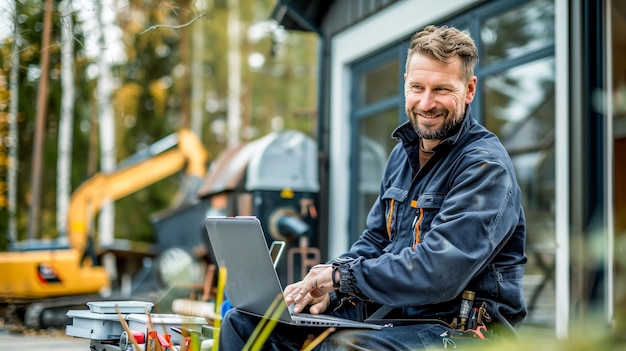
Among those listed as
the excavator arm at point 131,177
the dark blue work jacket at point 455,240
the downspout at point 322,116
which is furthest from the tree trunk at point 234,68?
the dark blue work jacket at point 455,240

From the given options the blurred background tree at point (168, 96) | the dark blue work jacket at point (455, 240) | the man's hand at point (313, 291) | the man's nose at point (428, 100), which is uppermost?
the blurred background tree at point (168, 96)

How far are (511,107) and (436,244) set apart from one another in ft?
23.5

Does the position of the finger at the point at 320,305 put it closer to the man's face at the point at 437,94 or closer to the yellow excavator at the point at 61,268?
the man's face at the point at 437,94

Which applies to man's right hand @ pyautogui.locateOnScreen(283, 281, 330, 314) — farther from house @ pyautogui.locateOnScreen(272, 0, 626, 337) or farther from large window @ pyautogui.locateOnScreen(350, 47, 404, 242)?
large window @ pyautogui.locateOnScreen(350, 47, 404, 242)

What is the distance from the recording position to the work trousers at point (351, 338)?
7.06 feet

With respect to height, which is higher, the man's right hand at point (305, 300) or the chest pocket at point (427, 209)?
the chest pocket at point (427, 209)

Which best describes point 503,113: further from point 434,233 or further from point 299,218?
point 434,233

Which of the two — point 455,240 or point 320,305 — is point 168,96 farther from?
point 455,240

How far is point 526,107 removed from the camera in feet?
30.4

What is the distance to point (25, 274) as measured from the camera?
8398 mm

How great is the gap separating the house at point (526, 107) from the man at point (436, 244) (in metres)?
1.77

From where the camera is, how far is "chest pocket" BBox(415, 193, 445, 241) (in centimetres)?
238

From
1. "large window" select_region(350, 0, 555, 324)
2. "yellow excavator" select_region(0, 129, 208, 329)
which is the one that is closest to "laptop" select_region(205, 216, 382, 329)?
"large window" select_region(350, 0, 555, 324)

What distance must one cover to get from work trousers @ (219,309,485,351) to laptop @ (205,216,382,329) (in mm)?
39
